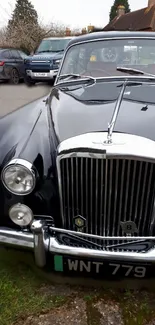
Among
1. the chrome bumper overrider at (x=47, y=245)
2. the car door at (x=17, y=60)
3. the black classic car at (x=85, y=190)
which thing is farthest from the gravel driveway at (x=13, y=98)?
the chrome bumper overrider at (x=47, y=245)

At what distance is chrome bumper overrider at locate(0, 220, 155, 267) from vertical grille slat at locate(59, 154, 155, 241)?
0.11 m

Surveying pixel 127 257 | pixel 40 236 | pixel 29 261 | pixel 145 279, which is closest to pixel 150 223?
pixel 127 257

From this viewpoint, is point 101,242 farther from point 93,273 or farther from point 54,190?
point 54,190

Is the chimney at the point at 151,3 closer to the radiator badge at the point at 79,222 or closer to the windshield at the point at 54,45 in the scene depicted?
the windshield at the point at 54,45

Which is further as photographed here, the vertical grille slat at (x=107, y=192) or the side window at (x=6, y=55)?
the side window at (x=6, y=55)

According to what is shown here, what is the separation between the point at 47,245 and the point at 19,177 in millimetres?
503

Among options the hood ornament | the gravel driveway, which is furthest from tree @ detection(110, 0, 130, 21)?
the hood ornament

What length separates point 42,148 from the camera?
231cm

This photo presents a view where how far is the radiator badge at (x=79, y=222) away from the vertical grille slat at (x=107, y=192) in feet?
0.08

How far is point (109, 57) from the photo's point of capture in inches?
149

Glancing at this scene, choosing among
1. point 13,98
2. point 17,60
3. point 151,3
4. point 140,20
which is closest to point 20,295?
point 13,98

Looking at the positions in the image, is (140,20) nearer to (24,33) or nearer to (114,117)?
(24,33)

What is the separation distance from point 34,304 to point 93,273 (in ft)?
1.65

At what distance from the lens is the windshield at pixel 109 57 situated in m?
3.64
